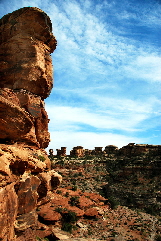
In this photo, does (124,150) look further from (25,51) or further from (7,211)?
(7,211)

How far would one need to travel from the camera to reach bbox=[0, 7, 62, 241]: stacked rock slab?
8.30 m

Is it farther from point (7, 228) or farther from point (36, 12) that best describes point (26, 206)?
point (36, 12)

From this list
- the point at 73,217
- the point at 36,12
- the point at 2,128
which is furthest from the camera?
the point at 73,217

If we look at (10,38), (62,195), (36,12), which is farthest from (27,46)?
(62,195)

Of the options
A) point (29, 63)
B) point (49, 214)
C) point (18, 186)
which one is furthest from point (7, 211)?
point (49, 214)

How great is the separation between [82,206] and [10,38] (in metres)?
26.6

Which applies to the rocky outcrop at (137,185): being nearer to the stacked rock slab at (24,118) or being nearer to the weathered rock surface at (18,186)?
the stacked rock slab at (24,118)

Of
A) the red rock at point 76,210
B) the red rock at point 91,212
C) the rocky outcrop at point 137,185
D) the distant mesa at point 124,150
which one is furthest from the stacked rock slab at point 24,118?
the distant mesa at point 124,150

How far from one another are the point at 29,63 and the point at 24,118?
491cm

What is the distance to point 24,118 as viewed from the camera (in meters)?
9.84

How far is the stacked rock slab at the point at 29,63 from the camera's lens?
1232 cm

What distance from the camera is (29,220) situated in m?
9.70

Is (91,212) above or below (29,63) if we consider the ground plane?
below

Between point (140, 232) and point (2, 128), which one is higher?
point (2, 128)
